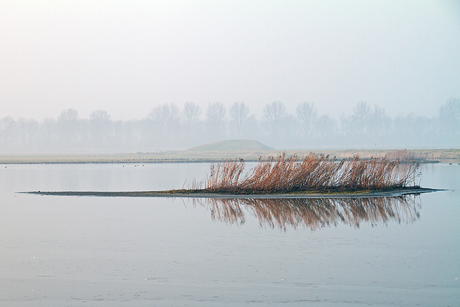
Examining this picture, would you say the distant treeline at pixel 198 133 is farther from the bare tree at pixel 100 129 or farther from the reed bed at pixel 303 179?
the reed bed at pixel 303 179

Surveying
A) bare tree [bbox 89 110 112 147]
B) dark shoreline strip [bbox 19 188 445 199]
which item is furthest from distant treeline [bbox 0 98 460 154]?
dark shoreline strip [bbox 19 188 445 199]

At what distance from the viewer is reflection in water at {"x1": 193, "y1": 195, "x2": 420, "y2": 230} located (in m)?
14.7

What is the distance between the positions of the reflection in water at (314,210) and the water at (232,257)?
0.07 meters

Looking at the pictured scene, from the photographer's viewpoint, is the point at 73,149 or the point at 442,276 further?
the point at 73,149

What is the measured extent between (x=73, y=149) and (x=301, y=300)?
14098 cm

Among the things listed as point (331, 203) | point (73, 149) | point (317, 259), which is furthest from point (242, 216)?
point (73, 149)

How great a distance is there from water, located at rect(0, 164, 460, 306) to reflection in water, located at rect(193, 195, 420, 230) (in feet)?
0.22

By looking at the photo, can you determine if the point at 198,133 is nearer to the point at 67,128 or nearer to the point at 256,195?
the point at 67,128

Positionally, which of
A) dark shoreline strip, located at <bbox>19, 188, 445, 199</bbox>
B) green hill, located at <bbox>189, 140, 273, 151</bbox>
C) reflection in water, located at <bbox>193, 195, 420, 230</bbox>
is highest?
reflection in water, located at <bbox>193, 195, 420, 230</bbox>

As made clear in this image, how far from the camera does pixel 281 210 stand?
1711cm

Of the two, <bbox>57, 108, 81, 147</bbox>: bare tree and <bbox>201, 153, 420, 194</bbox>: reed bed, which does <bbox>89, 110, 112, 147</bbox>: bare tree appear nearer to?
<bbox>57, 108, 81, 147</bbox>: bare tree

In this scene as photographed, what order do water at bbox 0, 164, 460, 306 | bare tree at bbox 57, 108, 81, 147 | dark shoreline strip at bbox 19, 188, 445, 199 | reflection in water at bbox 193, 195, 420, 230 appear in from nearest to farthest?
water at bbox 0, 164, 460, 306 < reflection in water at bbox 193, 195, 420, 230 < dark shoreline strip at bbox 19, 188, 445, 199 < bare tree at bbox 57, 108, 81, 147

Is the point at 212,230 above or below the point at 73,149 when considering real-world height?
above

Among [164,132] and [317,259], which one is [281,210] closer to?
[317,259]
